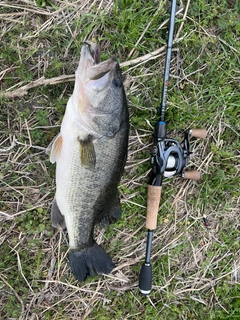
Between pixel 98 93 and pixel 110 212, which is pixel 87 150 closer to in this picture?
pixel 98 93

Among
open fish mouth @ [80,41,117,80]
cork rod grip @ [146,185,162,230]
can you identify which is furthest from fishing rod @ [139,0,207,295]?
open fish mouth @ [80,41,117,80]

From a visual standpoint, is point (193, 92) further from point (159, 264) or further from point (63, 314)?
point (63, 314)

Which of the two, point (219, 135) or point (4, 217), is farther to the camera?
point (219, 135)

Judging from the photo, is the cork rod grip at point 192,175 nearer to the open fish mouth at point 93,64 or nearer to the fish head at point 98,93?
the fish head at point 98,93

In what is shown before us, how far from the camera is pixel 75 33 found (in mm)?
2553

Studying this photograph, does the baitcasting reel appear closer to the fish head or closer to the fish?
the fish

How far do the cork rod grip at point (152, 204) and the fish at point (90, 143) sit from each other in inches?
18.0

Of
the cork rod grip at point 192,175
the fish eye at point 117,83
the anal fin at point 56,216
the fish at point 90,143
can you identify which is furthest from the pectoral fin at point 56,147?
the cork rod grip at point 192,175

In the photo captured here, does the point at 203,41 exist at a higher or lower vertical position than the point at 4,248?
higher

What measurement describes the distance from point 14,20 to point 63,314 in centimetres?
257

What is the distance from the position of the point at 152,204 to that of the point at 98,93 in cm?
111

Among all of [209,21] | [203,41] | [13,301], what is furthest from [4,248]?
[209,21]

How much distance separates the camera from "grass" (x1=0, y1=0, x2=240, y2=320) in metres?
2.56

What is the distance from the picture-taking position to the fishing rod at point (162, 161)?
253cm
